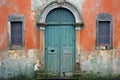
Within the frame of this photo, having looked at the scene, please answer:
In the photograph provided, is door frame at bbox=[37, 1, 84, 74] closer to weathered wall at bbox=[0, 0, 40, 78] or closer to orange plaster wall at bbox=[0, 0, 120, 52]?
orange plaster wall at bbox=[0, 0, 120, 52]

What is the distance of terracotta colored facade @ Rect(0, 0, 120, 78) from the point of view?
1630cm

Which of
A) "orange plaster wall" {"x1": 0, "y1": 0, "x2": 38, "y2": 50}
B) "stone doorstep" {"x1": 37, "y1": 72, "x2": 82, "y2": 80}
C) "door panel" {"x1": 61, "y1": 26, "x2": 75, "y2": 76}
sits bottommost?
"stone doorstep" {"x1": 37, "y1": 72, "x2": 82, "y2": 80}

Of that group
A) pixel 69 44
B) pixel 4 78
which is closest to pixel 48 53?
pixel 69 44

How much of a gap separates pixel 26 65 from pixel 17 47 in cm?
83

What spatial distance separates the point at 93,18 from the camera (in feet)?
53.8

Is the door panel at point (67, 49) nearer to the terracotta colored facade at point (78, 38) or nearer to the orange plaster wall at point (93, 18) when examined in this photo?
the terracotta colored facade at point (78, 38)

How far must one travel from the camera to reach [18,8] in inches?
648

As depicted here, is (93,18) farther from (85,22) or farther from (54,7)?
(54,7)

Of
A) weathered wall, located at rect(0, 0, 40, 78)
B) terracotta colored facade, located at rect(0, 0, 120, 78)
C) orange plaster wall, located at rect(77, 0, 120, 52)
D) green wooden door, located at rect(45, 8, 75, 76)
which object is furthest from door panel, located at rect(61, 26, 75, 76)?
weathered wall, located at rect(0, 0, 40, 78)

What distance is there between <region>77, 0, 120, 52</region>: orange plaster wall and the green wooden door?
51 centimetres

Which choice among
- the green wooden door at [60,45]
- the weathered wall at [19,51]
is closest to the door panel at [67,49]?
the green wooden door at [60,45]

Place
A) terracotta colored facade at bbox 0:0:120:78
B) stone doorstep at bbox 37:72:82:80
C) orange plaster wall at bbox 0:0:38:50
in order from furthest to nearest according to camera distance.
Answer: orange plaster wall at bbox 0:0:38:50
terracotta colored facade at bbox 0:0:120:78
stone doorstep at bbox 37:72:82:80

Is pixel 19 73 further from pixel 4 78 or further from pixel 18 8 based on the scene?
pixel 18 8

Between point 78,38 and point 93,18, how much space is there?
3.40ft
